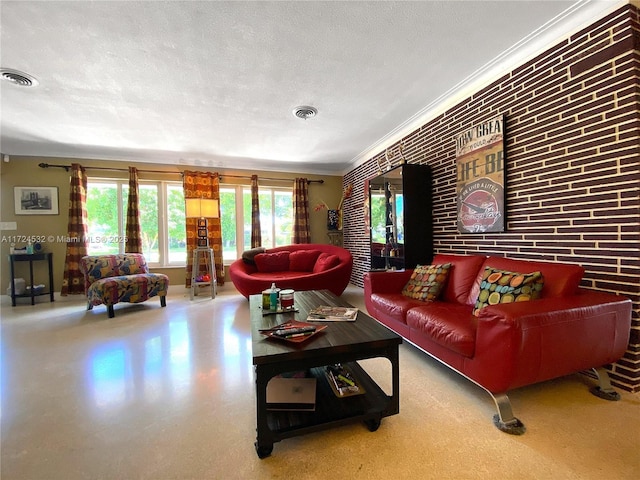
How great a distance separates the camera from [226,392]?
1683 millimetres

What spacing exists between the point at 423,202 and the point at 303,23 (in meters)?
2.10

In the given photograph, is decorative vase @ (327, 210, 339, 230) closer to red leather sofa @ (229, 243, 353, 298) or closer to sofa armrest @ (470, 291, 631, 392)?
red leather sofa @ (229, 243, 353, 298)

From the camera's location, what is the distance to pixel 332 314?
1.75 metres

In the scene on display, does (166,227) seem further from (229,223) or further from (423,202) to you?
(423,202)

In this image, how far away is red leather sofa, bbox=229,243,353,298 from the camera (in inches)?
144

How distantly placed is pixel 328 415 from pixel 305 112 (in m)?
2.89

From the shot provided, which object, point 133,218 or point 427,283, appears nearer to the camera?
point 427,283

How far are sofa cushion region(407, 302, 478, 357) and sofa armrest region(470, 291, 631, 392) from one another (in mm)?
77

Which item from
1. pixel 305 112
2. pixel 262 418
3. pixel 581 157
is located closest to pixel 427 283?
pixel 581 157

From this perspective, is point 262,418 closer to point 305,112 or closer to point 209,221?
point 305,112

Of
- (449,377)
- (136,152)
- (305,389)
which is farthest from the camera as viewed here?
(136,152)

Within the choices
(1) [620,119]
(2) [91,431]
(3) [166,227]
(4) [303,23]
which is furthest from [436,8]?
(3) [166,227]

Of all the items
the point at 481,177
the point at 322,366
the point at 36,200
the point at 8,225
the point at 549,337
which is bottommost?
the point at 322,366

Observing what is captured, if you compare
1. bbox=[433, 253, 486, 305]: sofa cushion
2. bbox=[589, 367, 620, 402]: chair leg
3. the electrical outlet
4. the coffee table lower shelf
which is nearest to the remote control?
the coffee table lower shelf
